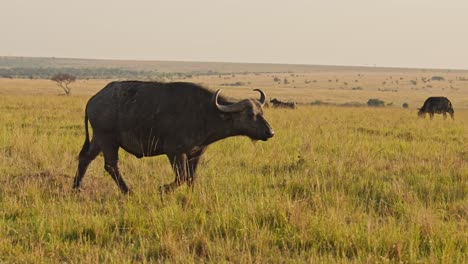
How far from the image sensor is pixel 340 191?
766 centimetres

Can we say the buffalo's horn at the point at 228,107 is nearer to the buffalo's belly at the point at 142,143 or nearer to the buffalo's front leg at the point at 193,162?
the buffalo's front leg at the point at 193,162

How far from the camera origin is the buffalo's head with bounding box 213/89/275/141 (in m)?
7.90

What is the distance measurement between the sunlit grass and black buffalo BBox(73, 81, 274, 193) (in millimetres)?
524

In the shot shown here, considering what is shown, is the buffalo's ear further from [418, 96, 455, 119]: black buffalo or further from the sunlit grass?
[418, 96, 455, 119]: black buffalo

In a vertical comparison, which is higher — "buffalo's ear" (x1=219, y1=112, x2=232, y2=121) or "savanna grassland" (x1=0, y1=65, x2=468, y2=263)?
"buffalo's ear" (x1=219, y1=112, x2=232, y2=121)

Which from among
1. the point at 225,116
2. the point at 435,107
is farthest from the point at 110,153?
the point at 435,107

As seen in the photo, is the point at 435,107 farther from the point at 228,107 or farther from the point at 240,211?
the point at 240,211

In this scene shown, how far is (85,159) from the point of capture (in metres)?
8.44

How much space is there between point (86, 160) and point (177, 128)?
174 cm

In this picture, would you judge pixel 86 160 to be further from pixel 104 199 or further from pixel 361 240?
pixel 361 240

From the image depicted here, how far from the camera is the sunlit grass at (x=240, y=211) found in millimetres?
5043

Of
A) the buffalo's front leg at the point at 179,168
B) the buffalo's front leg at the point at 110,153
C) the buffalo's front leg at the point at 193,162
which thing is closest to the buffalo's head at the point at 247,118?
the buffalo's front leg at the point at 193,162

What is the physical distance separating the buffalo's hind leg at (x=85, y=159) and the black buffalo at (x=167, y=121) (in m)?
0.02

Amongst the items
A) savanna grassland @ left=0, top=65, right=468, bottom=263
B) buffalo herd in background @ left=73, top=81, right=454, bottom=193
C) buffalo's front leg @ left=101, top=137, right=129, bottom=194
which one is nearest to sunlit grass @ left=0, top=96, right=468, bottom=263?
savanna grassland @ left=0, top=65, right=468, bottom=263
